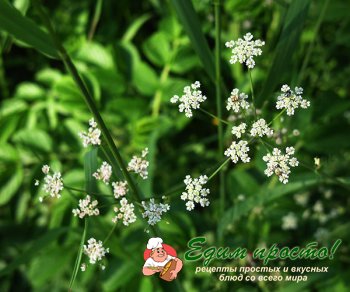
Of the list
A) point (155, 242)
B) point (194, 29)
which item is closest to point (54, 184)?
point (155, 242)

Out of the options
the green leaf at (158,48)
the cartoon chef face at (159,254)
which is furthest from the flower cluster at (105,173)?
the green leaf at (158,48)

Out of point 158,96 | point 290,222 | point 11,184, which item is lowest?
point 290,222

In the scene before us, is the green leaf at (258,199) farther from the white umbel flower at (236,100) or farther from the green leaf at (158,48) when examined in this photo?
the green leaf at (158,48)

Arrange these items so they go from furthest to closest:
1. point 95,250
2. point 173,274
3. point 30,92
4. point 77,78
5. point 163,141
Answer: point 163,141
point 30,92
point 173,274
point 95,250
point 77,78

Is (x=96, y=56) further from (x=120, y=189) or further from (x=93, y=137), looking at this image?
(x=120, y=189)

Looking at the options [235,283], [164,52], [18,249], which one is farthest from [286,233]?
[18,249]

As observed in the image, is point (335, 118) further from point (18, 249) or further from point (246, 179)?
point (18, 249)
